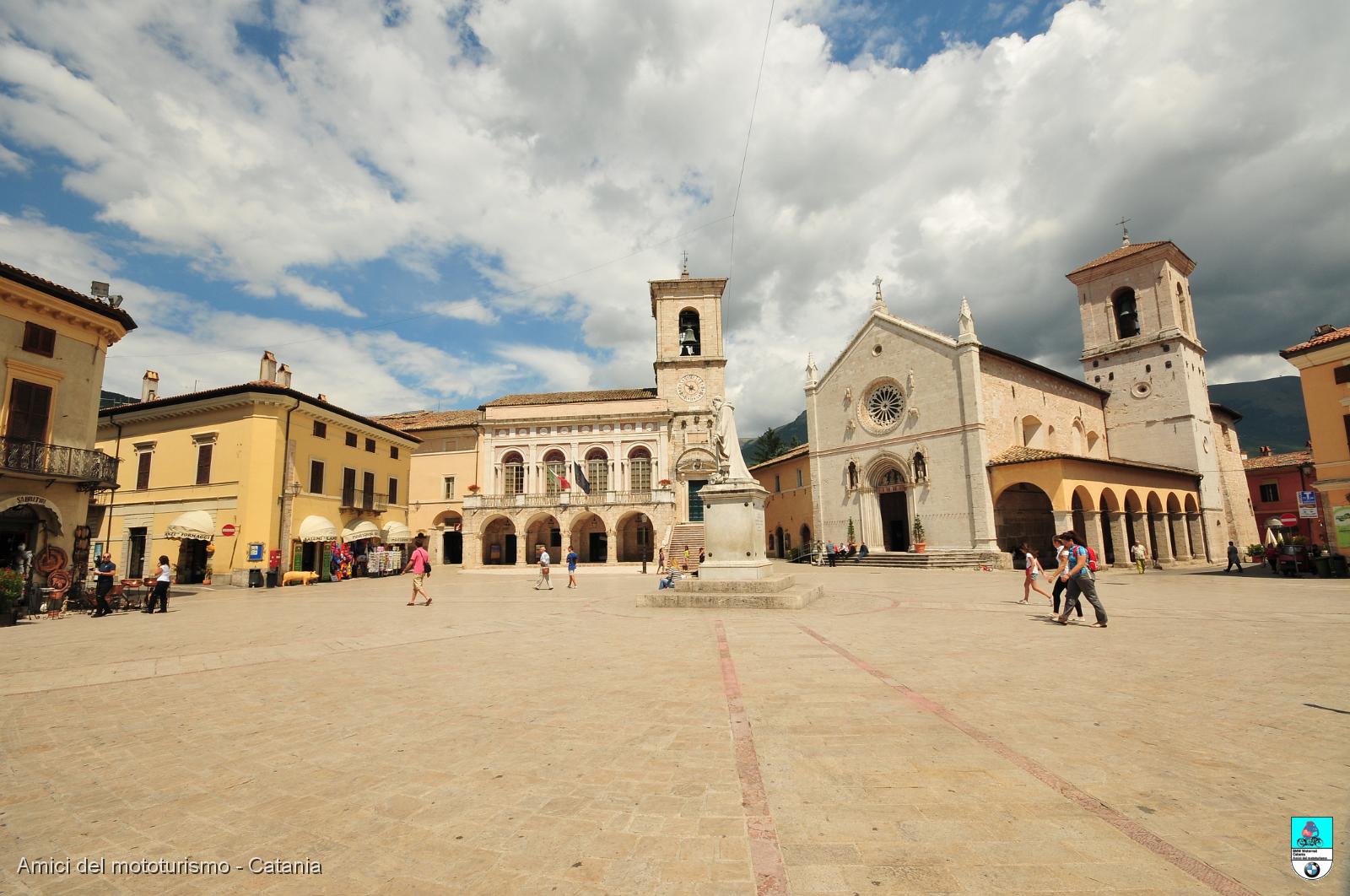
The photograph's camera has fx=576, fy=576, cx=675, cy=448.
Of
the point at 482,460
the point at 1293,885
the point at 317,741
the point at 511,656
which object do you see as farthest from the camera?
the point at 482,460

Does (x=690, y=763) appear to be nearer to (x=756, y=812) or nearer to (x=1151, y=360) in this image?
(x=756, y=812)

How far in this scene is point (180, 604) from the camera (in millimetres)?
16484

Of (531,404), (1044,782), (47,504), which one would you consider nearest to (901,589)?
(1044,782)

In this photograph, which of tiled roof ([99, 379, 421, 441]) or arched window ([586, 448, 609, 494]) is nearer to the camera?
tiled roof ([99, 379, 421, 441])

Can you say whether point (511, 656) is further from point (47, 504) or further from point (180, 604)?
point (47, 504)

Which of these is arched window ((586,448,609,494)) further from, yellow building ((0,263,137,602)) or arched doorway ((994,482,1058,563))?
yellow building ((0,263,137,602))

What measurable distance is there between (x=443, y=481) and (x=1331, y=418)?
4350 cm

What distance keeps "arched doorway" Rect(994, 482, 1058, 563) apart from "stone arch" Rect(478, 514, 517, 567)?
27.9 meters

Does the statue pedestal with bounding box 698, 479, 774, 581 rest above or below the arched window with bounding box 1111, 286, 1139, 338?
below

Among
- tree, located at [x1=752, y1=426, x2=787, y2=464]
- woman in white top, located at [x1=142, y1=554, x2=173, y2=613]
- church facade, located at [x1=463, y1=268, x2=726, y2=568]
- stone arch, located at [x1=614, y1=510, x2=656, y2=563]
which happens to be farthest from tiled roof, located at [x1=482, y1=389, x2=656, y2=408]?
tree, located at [x1=752, y1=426, x2=787, y2=464]

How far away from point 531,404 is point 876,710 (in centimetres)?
3611

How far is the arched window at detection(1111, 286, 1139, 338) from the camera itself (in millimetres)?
35469

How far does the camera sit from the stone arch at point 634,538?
37.5 metres

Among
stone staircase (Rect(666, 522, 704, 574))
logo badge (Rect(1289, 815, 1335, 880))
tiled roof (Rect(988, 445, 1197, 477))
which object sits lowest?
logo badge (Rect(1289, 815, 1335, 880))
